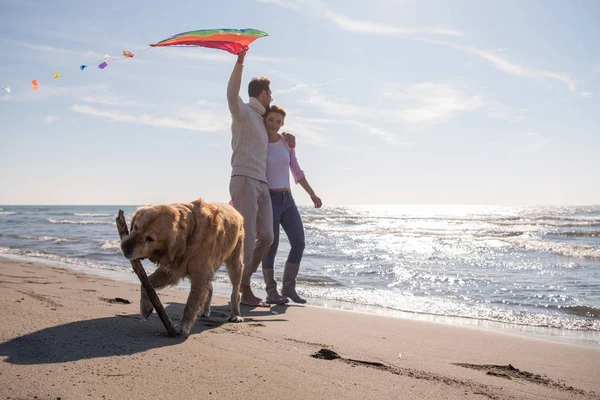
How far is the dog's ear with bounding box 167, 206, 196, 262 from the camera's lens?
3482 millimetres

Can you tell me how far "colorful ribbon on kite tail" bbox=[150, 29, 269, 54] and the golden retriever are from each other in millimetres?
1483

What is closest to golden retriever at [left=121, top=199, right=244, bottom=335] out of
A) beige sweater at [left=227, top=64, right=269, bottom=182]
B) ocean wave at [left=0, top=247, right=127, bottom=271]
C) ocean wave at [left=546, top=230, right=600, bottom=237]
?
beige sweater at [left=227, top=64, right=269, bottom=182]

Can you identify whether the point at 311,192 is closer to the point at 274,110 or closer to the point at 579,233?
the point at 274,110

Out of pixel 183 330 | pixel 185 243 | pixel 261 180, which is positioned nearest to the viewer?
pixel 183 330

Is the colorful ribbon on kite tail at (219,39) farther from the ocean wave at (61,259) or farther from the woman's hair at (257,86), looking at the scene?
the ocean wave at (61,259)

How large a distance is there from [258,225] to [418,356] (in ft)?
8.69

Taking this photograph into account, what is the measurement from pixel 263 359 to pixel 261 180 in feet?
9.06

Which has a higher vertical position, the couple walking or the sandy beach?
the couple walking

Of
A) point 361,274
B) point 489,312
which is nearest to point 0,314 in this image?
point 489,312

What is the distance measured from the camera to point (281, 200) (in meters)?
6.07

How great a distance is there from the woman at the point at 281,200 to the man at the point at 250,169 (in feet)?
0.86

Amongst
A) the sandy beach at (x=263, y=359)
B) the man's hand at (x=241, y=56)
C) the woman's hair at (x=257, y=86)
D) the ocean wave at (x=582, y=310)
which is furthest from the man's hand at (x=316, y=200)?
the ocean wave at (x=582, y=310)

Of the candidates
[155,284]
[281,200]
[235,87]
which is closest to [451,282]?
[281,200]

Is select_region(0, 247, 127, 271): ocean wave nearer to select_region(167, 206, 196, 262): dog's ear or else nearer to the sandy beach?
the sandy beach
